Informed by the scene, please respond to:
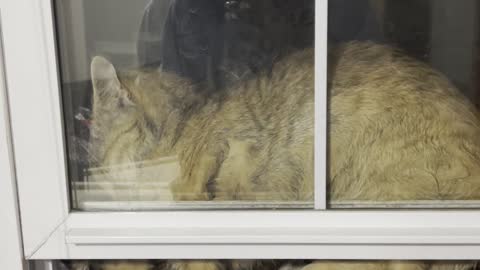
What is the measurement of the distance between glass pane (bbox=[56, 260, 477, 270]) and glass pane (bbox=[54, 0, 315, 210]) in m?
0.10

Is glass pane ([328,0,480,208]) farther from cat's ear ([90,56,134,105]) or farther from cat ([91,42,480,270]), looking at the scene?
cat's ear ([90,56,134,105])

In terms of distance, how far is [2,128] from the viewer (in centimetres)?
90

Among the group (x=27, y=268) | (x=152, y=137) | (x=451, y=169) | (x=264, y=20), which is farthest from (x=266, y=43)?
(x=27, y=268)

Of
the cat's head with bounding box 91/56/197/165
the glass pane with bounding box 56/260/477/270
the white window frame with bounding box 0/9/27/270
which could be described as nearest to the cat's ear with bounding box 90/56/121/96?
the cat's head with bounding box 91/56/197/165

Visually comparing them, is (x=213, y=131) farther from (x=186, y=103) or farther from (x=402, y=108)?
(x=402, y=108)

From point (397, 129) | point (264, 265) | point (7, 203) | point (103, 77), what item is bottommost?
point (264, 265)

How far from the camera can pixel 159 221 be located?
936mm

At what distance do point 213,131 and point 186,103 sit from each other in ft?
0.22

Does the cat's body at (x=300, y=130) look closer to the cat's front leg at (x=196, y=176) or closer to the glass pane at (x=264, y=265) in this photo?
the cat's front leg at (x=196, y=176)

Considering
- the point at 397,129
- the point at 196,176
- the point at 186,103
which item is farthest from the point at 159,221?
the point at 397,129

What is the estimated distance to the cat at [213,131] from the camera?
0.93m

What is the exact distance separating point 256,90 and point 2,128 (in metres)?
0.43

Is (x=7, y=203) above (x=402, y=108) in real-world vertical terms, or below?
below

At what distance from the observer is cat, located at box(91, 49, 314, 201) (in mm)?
926
